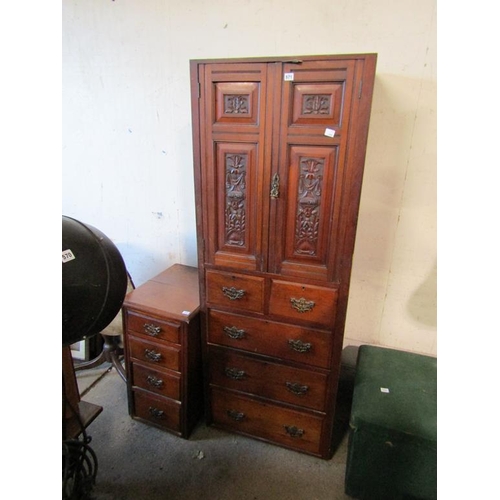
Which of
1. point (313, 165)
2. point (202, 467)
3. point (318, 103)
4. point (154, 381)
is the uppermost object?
point (318, 103)

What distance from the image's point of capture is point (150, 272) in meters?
2.33

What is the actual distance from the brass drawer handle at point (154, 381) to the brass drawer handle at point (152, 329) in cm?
26

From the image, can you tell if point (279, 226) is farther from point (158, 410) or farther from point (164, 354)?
point (158, 410)

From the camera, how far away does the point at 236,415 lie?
1.76 metres

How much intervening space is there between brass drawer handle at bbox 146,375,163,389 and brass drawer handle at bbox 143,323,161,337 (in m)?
0.26

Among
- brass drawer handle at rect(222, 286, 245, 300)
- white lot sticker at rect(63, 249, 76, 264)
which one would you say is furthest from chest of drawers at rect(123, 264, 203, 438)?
white lot sticker at rect(63, 249, 76, 264)

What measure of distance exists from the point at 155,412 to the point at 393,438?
1.21 meters

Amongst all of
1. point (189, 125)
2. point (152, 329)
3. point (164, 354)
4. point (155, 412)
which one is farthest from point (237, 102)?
point (155, 412)

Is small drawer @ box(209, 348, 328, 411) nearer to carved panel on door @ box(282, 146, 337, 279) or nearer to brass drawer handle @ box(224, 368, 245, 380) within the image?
brass drawer handle @ box(224, 368, 245, 380)

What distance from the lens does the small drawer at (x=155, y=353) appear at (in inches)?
65.2

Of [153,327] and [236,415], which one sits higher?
[153,327]

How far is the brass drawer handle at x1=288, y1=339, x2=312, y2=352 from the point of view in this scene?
1485 mm
